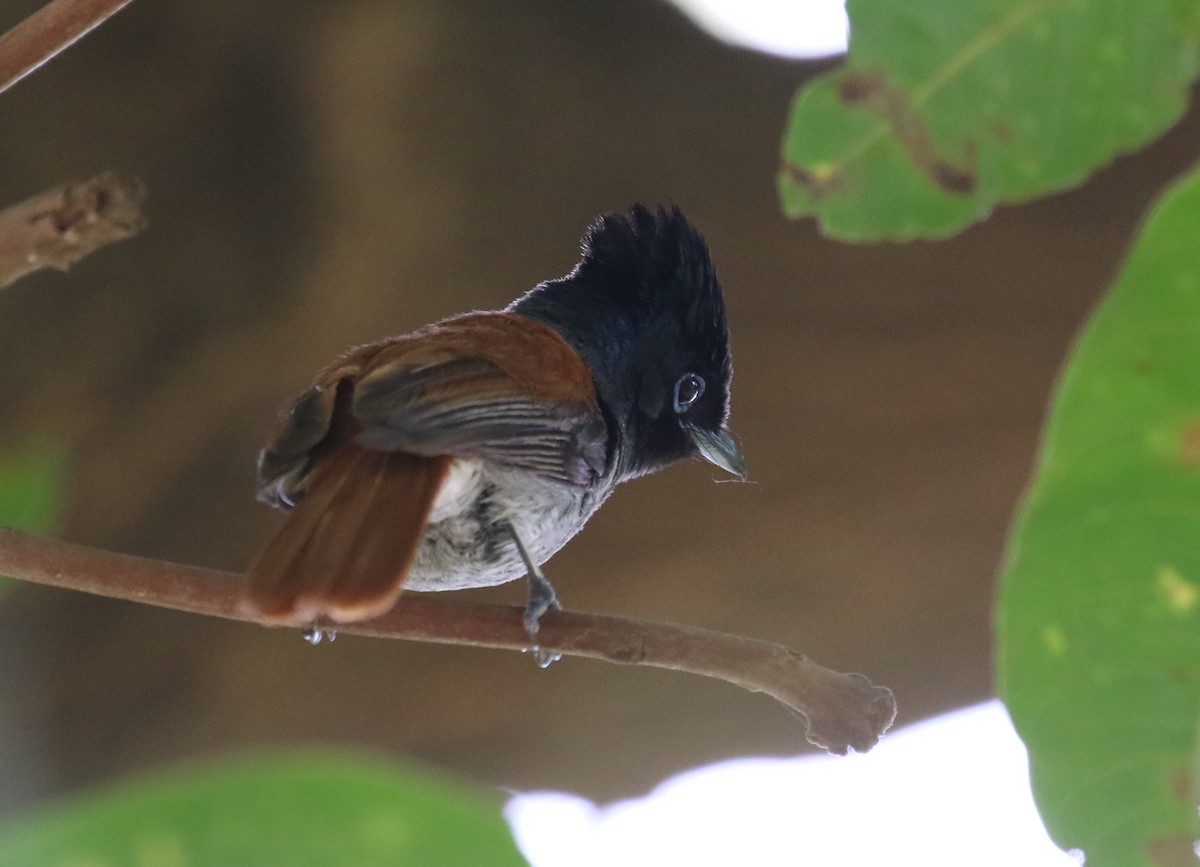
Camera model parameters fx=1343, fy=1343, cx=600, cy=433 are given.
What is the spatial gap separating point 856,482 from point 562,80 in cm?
116

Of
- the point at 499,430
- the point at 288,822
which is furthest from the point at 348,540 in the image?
the point at 288,822

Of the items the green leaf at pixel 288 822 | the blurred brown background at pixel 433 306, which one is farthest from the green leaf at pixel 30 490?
the green leaf at pixel 288 822

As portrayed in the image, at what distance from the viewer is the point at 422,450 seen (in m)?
1.41

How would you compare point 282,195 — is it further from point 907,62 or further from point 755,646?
point 755,646

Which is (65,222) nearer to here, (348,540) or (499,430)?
(348,540)

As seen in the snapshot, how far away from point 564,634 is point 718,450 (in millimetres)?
796

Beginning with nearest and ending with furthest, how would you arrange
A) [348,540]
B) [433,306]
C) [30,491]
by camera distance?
[348,540] → [30,491] → [433,306]

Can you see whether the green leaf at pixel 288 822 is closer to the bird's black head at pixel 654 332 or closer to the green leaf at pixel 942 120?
the green leaf at pixel 942 120

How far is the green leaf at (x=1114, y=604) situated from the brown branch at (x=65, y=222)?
859mm

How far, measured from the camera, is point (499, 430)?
5.05 ft

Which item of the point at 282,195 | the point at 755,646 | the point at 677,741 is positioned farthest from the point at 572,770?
the point at 755,646

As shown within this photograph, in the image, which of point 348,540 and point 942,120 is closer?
point 348,540

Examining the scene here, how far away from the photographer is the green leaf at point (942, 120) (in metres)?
1.46

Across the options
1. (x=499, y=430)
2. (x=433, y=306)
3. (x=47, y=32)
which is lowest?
(x=433, y=306)
